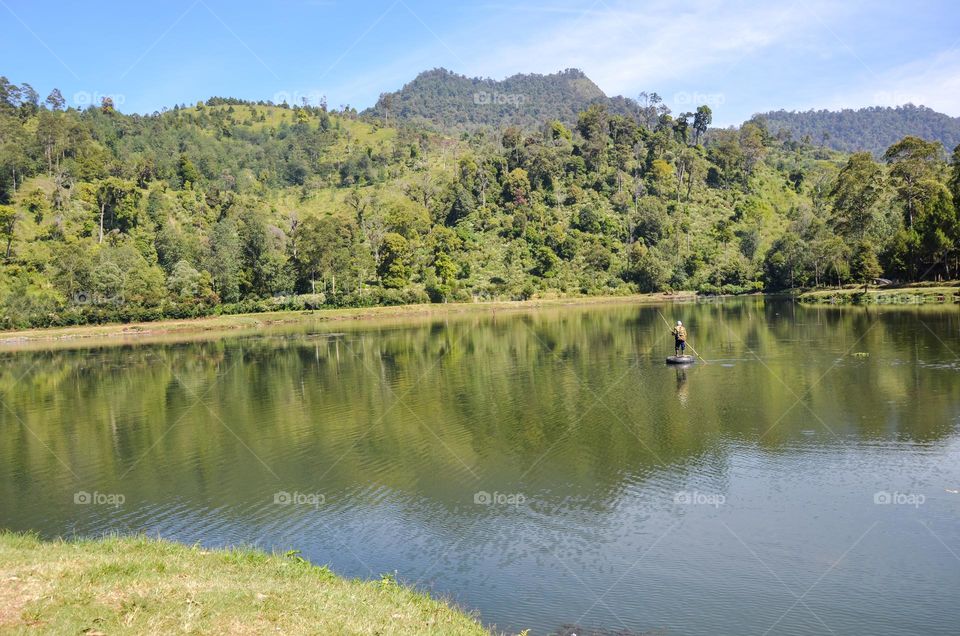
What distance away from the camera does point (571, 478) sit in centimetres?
2200

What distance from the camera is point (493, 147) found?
19150 centimetres

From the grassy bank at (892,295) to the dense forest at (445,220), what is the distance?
3.87 metres

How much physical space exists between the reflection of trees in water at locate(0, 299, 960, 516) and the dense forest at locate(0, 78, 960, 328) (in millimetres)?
45216

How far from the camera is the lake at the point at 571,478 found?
14305mm

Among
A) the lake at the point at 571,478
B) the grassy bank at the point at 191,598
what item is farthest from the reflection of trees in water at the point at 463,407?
the grassy bank at the point at 191,598

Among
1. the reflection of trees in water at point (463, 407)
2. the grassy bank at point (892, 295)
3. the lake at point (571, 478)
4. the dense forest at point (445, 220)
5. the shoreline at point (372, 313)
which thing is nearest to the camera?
the lake at point (571, 478)

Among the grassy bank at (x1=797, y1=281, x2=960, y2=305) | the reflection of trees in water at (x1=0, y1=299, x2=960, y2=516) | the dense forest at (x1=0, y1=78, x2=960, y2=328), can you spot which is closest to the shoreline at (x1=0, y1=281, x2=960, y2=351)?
the grassy bank at (x1=797, y1=281, x2=960, y2=305)

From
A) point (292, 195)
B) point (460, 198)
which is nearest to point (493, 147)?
point (460, 198)

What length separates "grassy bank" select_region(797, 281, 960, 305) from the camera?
267 ft

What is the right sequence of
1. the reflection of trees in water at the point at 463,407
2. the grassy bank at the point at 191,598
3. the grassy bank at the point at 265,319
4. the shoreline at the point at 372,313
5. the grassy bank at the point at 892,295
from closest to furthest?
the grassy bank at the point at 191,598, the reflection of trees in water at the point at 463,407, the grassy bank at the point at 892,295, the shoreline at the point at 372,313, the grassy bank at the point at 265,319

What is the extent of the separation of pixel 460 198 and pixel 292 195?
53.7 meters

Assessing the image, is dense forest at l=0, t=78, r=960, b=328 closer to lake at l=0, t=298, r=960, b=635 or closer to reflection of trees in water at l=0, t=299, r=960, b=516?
reflection of trees in water at l=0, t=299, r=960, b=516

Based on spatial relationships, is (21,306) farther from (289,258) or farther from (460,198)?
(460,198)

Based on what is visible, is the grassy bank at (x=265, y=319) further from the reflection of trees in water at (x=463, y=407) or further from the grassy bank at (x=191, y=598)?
the grassy bank at (x=191, y=598)
